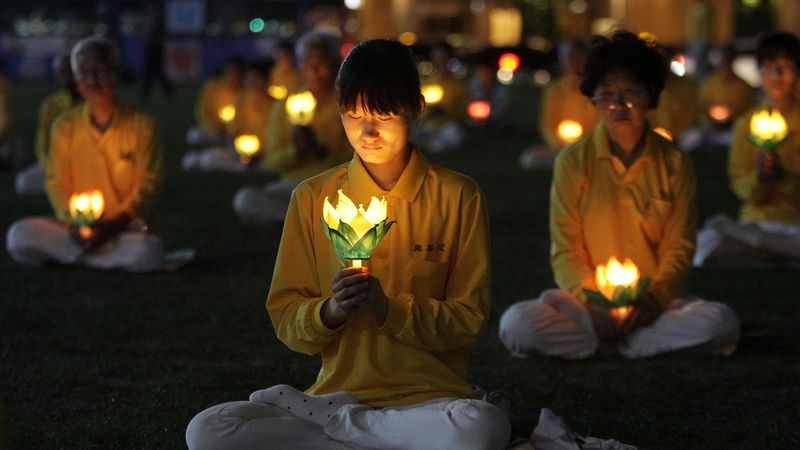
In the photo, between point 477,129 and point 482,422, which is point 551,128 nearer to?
point 477,129

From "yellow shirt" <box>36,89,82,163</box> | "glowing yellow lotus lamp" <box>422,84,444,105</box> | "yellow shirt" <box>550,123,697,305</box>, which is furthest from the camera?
"glowing yellow lotus lamp" <box>422,84,444,105</box>

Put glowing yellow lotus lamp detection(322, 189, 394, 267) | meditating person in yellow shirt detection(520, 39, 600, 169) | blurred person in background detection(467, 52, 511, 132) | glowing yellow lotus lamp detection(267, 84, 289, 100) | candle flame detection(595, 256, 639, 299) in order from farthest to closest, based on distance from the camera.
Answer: blurred person in background detection(467, 52, 511, 132)
glowing yellow lotus lamp detection(267, 84, 289, 100)
meditating person in yellow shirt detection(520, 39, 600, 169)
candle flame detection(595, 256, 639, 299)
glowing yellow lotus lamp detection(322, 189, 394, 267)

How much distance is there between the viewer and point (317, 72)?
657 centimetres

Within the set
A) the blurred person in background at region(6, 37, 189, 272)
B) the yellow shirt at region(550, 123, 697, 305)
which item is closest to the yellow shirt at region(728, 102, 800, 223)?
the yellow shirt at region(550, 123, 697, 305)

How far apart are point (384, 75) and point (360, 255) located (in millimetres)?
406

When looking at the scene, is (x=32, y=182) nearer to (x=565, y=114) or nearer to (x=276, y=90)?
(x=276, y=90)

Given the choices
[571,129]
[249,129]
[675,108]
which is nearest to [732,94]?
[675,108]

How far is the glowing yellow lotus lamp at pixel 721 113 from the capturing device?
476 inches

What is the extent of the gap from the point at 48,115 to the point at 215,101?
542 cm

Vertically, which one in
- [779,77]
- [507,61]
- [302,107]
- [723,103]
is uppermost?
[779,77]

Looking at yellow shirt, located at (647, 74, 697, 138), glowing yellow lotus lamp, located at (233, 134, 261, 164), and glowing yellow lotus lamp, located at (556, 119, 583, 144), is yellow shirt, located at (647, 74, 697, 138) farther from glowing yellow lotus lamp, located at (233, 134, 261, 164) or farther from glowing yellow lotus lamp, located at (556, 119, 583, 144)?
glowing yellow lotus lamp, located at (233, 134, 261, 164)

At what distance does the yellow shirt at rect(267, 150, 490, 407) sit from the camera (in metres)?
2.79

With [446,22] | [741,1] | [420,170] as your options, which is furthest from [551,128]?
[446,22]

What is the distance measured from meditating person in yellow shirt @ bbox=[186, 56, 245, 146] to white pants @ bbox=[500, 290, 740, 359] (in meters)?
8.58
